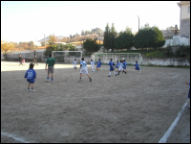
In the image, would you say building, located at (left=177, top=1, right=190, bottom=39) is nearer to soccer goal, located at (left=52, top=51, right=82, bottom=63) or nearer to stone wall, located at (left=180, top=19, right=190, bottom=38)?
stone wall, located at (left=180, top=19, right=190, bottom=38)

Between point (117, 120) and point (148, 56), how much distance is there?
28.5 meters

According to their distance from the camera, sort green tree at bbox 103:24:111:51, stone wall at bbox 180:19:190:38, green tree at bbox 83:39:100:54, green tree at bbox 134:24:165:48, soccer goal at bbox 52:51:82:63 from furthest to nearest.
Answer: green tree at bbox 103:24:111:51 < green tree at bbox 83:39:100:54 < stone wall at bbox 180:19:190:38 < soccer goal at bbox 52:51:82:63 < green tree at bbox 134:24:165:48

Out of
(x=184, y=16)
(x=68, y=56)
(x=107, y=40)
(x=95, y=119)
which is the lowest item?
(x=95, y=119)

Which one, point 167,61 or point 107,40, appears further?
point 107,40

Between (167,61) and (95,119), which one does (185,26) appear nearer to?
(167,61)

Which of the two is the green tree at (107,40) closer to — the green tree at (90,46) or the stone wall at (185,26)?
the green tree at (90,46)

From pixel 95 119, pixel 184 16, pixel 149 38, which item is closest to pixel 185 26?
pixel 184 16

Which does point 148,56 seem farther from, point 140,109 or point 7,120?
point 7,120

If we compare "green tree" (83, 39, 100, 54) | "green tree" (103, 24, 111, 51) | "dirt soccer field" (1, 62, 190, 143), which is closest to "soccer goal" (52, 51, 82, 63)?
"green tree" (83, 39, 100, 54)

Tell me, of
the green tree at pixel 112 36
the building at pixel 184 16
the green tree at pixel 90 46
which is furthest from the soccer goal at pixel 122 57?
the building at pixel 184 16

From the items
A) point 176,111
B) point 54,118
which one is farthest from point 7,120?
point 176,111

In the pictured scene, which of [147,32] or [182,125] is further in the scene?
[147,32]

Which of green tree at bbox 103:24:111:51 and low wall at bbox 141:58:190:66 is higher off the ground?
green tree at bbox 103:24:111:51

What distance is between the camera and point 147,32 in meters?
38.2
